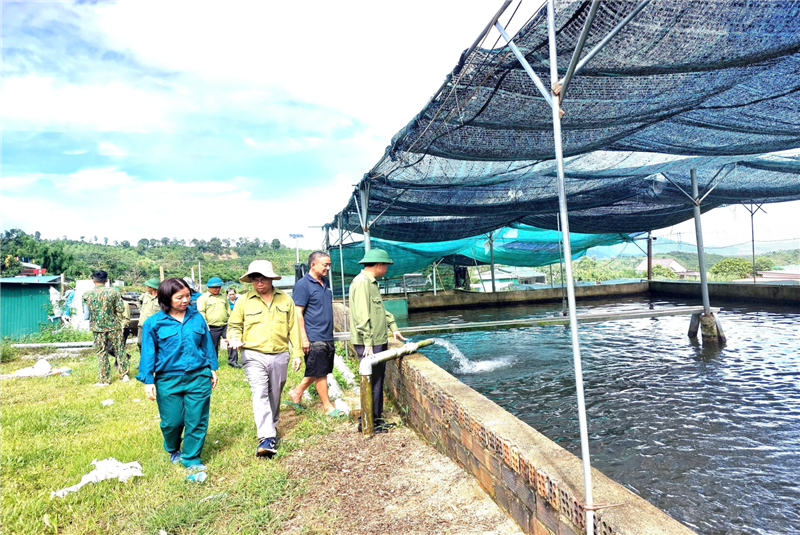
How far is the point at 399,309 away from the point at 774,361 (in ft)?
33.6

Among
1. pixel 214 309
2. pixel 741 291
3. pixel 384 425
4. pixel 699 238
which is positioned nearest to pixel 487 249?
pixel 741 291

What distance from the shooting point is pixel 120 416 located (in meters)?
4.70

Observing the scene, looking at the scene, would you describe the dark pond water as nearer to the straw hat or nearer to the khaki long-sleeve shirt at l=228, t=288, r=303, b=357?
the khaki long-sleeve shirt at l=228, t=288, r=303, b=357

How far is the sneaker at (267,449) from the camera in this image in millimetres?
3467

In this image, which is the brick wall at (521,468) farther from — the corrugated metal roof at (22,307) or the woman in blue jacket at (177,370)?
the corrugated metal roof at (22,307)

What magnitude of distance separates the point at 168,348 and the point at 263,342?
651mm

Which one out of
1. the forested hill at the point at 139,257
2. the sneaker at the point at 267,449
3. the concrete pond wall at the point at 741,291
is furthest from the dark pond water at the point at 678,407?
the forested hill at the point at 139,257

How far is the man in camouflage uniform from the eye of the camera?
19.8ft

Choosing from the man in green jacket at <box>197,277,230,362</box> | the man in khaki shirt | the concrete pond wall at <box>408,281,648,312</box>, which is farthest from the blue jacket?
the concrete pond wall at <box>408,281,648,312</box>

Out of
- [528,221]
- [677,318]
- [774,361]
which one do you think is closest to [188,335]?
[774,361]

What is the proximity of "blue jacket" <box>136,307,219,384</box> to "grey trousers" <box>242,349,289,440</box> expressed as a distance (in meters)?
0.34

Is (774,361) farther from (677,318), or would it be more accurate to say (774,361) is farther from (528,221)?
(528,221)

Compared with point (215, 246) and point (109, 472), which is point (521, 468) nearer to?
point (109, 472)

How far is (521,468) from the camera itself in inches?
94.2
